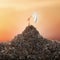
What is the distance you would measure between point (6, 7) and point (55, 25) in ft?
1.63

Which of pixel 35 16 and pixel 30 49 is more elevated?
pixel 35 16

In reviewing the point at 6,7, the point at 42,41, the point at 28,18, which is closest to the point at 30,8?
the point at 28,18

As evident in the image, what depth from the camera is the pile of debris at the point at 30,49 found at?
3.67 ft

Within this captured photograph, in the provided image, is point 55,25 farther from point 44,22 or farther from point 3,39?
point 3,39

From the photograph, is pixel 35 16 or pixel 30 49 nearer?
pixel 30 49

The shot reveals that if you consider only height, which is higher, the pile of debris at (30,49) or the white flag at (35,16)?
the white flag at (35,16)

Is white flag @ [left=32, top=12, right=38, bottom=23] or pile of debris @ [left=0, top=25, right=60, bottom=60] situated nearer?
pile of debris @ [left=0, top=25, right=60, bottom=60]

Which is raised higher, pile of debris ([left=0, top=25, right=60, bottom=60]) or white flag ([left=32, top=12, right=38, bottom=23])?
white flag ([left=32, top=12, right=38, bottom=23])

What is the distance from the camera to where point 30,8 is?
5.22 feet

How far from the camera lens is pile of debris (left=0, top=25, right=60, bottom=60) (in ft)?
3.67

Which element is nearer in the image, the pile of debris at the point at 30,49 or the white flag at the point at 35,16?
the pile of debris at the point at 30,49

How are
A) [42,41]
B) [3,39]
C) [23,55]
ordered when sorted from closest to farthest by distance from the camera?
[23,55], [42,41], [3,39]

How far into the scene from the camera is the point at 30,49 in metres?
1.18

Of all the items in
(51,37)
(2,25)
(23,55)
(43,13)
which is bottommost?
(23,55)
